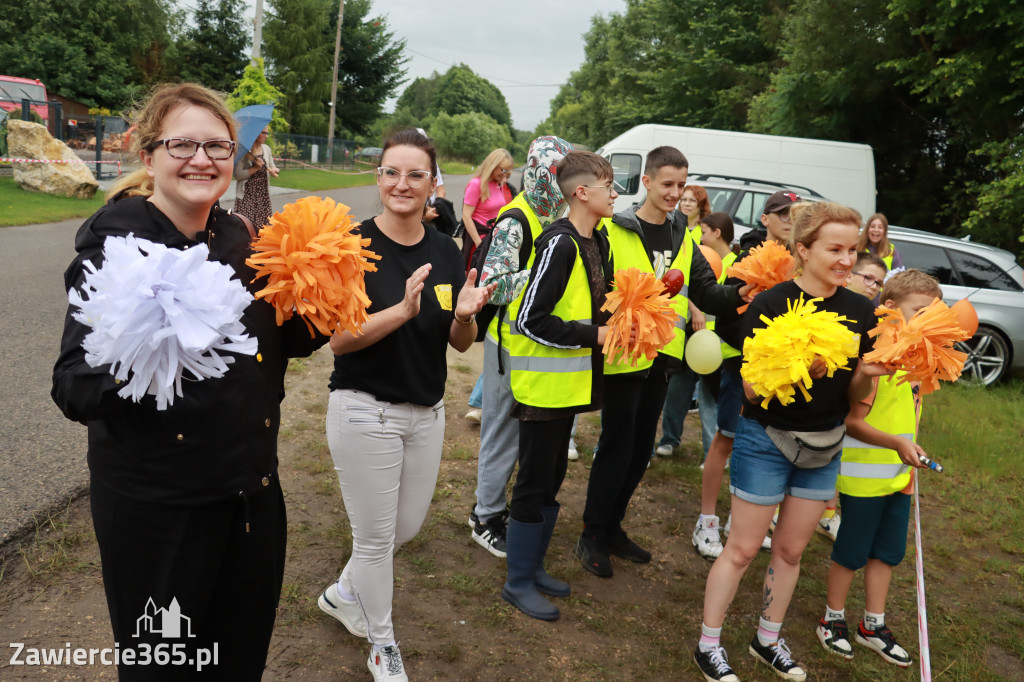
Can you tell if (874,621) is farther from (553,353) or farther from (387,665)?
(387,665)

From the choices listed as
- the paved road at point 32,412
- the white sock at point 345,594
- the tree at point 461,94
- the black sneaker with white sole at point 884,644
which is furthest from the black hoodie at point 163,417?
the tree at point 461,94

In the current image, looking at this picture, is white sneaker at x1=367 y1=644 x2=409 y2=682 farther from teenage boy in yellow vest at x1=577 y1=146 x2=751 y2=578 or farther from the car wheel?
the car wheel

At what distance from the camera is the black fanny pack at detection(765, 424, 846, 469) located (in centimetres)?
306

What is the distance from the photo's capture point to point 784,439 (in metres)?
3.08

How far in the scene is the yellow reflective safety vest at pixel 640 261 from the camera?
12.2ft

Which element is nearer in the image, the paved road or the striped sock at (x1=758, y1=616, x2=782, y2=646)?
the striped sock at (x1=758, y1=616, x2=782, y2=646)

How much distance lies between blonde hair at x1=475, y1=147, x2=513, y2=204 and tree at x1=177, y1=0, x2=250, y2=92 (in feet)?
135

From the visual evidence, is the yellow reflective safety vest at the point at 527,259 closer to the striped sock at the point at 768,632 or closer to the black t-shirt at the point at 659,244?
the black t-shirt at the point at 659,244

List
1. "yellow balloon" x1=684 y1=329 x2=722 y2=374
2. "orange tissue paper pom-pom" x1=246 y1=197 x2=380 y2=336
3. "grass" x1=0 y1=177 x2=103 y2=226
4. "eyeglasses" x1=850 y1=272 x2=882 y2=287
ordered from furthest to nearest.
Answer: "grass" x1=0 y1=177 x2=103 y2=226
"eyeglasses" x1=850 y1=272 x2=882 y2=287
"yellow balloon" x1=684 y1=329 x2=722 y2=374
"orange tissue paper pom-pom" x1=246 y1=197 x2=380 y2=336

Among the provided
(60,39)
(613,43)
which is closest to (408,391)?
(613,43)

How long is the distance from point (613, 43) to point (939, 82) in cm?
2607

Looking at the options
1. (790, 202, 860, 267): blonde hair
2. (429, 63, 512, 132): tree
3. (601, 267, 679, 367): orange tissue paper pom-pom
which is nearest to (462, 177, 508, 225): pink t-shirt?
(601, 267, 679, 367): orange tissue paper pom-pom

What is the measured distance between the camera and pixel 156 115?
194 centimetres

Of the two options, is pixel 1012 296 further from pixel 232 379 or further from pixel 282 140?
pixel 282 140
